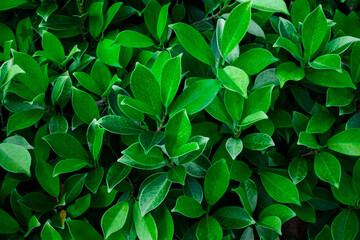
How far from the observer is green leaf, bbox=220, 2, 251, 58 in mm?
745

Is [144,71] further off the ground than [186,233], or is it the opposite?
[144,71]

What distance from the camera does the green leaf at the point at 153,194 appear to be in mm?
730

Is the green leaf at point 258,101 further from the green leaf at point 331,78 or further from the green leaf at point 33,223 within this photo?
the green leaf at point 33,223

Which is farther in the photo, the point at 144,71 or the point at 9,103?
the point at 9,103

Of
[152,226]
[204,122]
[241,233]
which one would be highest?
[204,122]

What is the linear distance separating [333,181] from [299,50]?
1.05ft

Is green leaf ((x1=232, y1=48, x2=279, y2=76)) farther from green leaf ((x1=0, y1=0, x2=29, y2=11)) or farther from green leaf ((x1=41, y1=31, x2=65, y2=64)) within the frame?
green leaf ((x1=0, y1=0, x2=29, y2=11))

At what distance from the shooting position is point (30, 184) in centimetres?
96

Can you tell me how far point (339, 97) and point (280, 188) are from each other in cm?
27

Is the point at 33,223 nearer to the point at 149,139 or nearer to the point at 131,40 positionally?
the point at 149,139

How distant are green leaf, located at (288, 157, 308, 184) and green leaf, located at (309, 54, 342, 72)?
232 mm

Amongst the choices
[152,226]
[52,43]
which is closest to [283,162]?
[152,226]

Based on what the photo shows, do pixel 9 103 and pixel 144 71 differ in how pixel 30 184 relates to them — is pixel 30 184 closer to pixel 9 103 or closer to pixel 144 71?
pixel 9 103

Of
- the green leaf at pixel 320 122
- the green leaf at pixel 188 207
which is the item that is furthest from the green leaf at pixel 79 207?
the green leaf at pixel 320 122
